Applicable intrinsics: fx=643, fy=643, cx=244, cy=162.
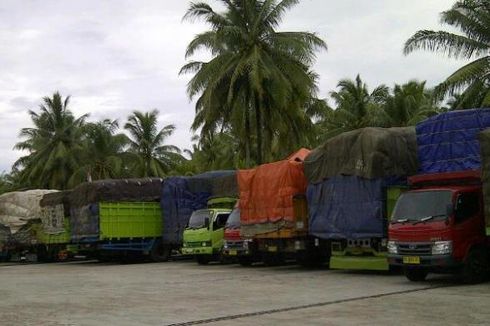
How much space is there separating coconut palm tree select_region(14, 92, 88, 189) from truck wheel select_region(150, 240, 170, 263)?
2099cm

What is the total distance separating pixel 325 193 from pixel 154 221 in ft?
37.7

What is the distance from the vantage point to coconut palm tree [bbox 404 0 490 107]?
74.1ft

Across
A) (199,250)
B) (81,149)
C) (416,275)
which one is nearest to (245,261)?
(199,250)

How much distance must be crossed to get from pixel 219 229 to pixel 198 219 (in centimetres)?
106

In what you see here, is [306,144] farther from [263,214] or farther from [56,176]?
[56,176]

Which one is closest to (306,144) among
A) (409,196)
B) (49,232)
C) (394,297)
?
(49,232)

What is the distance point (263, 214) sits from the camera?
66.5ft

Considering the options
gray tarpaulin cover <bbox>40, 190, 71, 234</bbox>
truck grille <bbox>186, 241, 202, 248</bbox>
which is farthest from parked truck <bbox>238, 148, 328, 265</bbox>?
gray tarpaulin cover <bbox>40, 190, 71, 234</bbox>

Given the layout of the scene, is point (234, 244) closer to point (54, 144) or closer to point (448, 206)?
point (448, 206)

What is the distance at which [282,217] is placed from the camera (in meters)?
19.5

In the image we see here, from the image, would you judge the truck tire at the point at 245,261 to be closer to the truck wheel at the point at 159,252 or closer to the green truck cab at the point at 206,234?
the green truck cab at the point at 206,234

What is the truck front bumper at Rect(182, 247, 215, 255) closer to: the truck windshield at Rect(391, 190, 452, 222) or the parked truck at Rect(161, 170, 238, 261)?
the parked truck at Rect(161, 170, 238, 261)

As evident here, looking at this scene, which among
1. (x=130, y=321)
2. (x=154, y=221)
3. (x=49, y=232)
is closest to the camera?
(x=130, y=321)

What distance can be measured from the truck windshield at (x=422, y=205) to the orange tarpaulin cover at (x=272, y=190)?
5001mm
